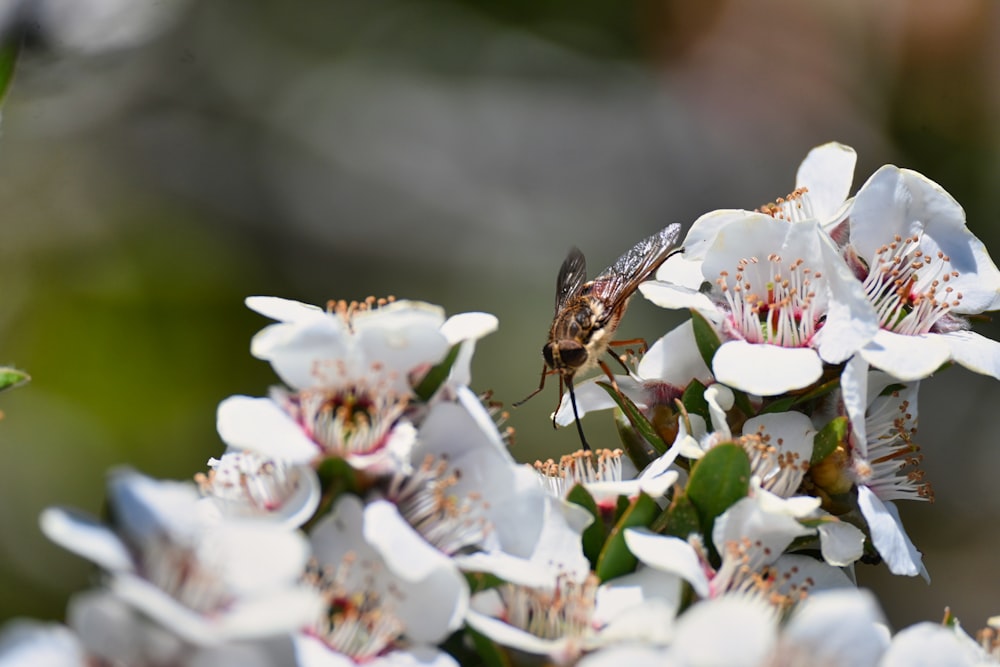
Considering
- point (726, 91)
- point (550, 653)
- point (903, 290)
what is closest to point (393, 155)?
point (726, 91)

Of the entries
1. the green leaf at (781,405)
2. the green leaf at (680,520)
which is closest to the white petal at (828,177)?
the green leaf at (781,405)

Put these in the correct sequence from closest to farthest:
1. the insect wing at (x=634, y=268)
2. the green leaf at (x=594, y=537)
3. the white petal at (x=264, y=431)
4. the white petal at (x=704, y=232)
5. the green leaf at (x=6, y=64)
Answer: the white petal at (x=264, y=431), the green leaf at (x=6, y=64), the green leaf at (x=594, y=537), the white petal at (x=704, y=232), the insect wing at (x=634, y=268)

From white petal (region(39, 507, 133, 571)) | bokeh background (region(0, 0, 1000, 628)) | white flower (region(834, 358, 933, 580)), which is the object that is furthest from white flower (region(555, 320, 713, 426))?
bokeh background (region(0, 0, 1000, 628))

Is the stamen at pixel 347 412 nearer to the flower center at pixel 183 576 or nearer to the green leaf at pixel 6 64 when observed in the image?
the flower center at pixel 183 576

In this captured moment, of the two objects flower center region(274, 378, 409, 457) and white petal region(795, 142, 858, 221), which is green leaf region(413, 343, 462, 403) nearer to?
flower center region(274, 378, 409, 457)

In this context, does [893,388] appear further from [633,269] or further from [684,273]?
[633,269]
